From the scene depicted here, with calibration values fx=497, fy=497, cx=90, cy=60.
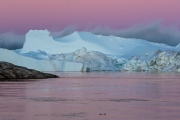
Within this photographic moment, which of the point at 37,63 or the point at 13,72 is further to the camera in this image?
the point at 37,63

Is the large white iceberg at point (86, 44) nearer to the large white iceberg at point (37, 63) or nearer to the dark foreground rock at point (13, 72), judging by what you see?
the large white iceberg at point (37, 63)

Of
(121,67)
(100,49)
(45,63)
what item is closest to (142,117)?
(45,63)

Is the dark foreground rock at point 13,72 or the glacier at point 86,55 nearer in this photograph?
the dark foreground rock at point 13,72

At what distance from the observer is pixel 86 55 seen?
3182 inches

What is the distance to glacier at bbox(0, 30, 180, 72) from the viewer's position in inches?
2745

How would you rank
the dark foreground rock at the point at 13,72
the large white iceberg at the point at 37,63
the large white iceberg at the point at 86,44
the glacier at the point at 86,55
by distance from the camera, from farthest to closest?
the large white iceberg at the point at 86,44
the glacier at the point at 86,55
the large white iceberg at the point at 37,63
the dark foreground rock at the point at 13,72

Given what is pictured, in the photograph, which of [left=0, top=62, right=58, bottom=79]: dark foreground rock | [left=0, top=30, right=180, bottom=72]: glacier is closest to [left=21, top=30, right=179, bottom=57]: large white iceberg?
[left=0, top=30, right=180, bottom=72]: glacier

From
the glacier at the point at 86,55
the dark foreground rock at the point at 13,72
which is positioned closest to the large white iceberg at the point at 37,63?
the glacier at the point at 86,55

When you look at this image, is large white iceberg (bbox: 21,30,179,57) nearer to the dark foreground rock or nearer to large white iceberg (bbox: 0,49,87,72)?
large white iceberg (bbox: 0,49,87,72)

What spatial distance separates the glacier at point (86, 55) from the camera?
6972 centimetres

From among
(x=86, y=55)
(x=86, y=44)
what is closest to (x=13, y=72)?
(x=86, y=55)

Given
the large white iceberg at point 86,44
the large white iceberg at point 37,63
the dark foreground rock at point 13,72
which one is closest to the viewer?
the dark foreground rock at point 13,72

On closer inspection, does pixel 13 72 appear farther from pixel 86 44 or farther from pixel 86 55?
pixel 86 44

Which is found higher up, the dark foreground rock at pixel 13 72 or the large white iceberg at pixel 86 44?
the large white iceberg at pixel 86 44
